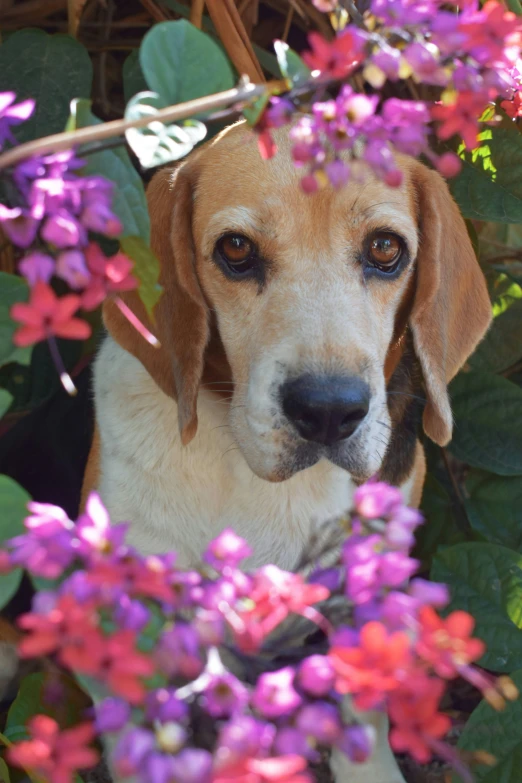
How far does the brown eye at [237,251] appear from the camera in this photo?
2.29 meters

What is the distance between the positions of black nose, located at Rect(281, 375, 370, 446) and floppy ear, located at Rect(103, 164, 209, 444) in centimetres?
36

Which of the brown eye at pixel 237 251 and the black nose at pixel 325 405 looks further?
the brown eye at pixel 237 251

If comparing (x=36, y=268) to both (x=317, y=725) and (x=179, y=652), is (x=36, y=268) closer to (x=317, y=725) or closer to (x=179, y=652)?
(x=179, y=652)

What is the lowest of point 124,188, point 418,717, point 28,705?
point 28,705

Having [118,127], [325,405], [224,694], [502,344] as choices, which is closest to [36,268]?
[118,127]

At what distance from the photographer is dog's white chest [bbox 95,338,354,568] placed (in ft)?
8.02

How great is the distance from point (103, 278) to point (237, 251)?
1213 millimetres

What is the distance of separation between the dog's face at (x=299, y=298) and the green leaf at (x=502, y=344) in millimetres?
1025

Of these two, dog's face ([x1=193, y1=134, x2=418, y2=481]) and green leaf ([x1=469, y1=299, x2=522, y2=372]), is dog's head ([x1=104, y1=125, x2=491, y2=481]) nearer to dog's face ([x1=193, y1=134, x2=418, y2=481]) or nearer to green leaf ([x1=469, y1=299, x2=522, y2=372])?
dog's face ([x1=193, y1=134, x2=418, y2=481])

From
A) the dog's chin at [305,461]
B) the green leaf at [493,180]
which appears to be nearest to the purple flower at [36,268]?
the dog's chin at [305,461]

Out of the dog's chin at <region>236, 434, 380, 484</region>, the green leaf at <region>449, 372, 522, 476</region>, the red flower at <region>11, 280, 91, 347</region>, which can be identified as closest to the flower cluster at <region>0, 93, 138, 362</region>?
the red flower at <region>11, 280, 91, 347</region>

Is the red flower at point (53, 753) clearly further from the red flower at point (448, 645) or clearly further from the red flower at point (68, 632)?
the red flower at point (448, 645)

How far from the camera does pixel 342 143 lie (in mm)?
1115

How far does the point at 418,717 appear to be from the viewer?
89cm
